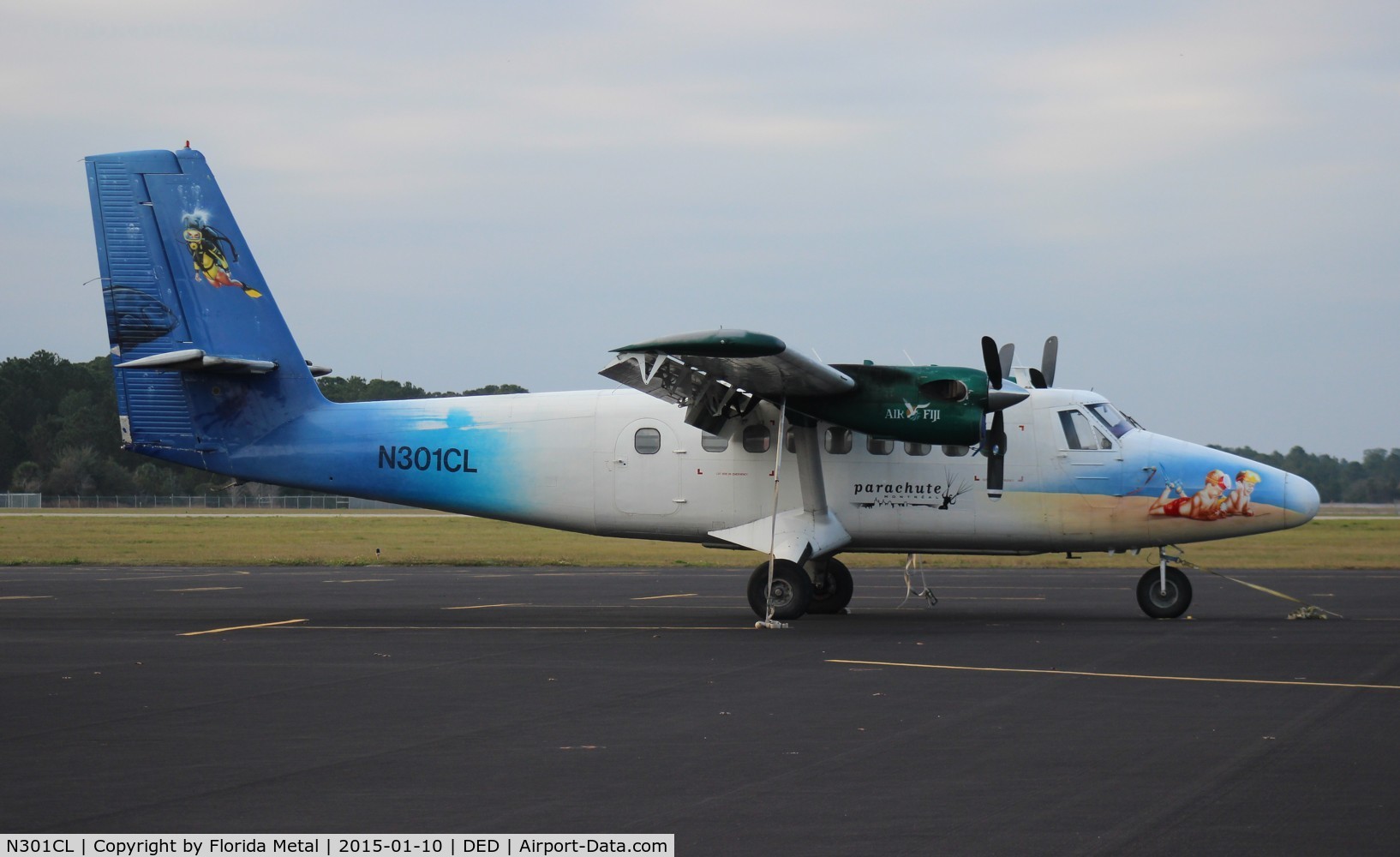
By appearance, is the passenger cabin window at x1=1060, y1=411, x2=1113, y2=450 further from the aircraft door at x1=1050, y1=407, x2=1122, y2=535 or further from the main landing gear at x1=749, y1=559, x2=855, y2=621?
the main landing gear at x1=749, y1=559, x2=855, y2=621

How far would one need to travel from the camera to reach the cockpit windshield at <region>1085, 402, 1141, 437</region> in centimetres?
2014

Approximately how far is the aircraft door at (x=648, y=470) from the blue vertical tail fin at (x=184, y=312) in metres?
4.92

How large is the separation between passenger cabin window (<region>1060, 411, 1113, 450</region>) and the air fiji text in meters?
8.97

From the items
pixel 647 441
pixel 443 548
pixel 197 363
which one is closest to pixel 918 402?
pixel 647 441

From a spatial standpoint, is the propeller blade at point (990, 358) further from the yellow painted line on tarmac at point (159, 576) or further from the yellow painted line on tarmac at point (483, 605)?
the yellow painted line on tarmac at point (159, 576)

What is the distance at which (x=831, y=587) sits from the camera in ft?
68.9

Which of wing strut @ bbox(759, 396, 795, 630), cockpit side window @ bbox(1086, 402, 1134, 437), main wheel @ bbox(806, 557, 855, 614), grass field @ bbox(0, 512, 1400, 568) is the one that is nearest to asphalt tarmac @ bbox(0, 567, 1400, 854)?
wing strut @ bbox(759, 396, 795, 630)

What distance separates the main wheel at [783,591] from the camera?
1898 cm

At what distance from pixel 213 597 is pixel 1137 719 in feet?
58.5

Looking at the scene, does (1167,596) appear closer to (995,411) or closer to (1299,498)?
(1299,498)

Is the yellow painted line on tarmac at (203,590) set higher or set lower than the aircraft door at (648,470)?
lower

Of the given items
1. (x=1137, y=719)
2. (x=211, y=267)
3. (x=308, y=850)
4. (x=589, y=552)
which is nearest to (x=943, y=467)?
(x=1137, y=719)
